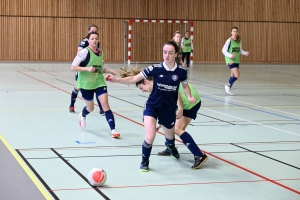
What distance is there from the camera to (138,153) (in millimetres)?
7340

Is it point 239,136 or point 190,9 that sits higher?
point 190,9

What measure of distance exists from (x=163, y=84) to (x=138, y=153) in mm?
1352

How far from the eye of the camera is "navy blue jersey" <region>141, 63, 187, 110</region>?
639 centimetres

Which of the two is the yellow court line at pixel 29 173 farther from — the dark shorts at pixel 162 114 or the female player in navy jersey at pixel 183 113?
the female player in navy jersey at pixel 183 113

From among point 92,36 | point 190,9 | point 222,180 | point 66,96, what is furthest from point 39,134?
point 190,9

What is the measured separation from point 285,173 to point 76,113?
561cm

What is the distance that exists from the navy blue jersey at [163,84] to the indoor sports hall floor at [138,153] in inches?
31.0

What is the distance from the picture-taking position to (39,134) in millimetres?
8508

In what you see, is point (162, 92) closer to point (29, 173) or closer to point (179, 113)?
point (179, 113)

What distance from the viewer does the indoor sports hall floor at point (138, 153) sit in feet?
18.1

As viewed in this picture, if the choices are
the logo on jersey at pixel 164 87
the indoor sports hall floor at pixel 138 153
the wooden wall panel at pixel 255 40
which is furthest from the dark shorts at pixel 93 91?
the wooden wall panel at pixel 255 40

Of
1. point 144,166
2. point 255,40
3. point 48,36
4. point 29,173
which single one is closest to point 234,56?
point 144,166

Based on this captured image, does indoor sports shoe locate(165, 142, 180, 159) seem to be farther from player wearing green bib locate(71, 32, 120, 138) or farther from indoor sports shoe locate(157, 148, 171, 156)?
player wearing green bib locate(71, 32, 120, 138)

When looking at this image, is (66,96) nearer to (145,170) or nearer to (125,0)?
(145,170)
